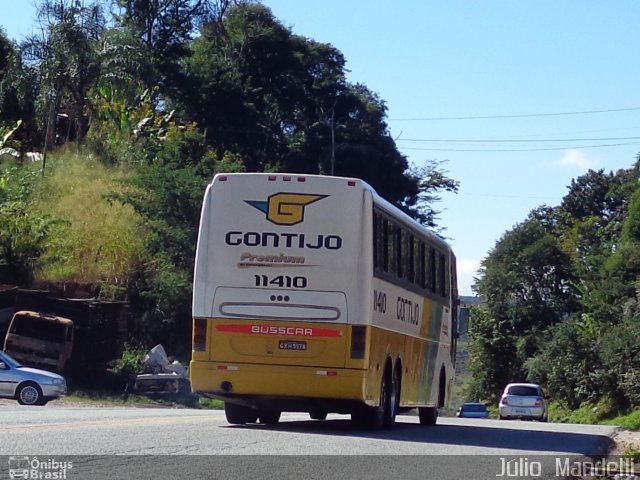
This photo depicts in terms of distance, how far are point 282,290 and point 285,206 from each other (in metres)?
1.21

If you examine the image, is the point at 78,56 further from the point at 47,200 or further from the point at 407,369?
the point at 407,369

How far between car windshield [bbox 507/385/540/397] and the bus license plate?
26.8 m

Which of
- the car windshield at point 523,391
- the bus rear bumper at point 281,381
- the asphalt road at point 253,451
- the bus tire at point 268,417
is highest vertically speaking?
the car windshield at point 523,391

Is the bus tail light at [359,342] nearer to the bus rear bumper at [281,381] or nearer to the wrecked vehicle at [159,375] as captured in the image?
the bus rear bumper at [281,381]

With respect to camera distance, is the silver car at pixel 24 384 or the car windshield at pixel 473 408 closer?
the silver car at pixel 24 384

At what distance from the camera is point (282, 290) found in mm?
15773

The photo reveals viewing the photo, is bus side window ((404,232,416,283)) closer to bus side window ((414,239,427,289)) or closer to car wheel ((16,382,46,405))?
bus side window ((414,239,427,289))

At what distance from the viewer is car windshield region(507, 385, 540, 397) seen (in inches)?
1617

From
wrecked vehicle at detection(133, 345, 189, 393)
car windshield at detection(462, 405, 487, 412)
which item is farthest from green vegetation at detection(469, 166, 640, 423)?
wrecked vehicle at detection(133, 345, 189, 393)

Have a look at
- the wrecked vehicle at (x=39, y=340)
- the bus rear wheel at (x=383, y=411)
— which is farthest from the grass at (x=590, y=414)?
the bus rear wheel at (x=383, y=411)

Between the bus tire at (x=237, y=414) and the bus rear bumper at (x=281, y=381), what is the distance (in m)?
1.46

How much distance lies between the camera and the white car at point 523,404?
40.4 metres

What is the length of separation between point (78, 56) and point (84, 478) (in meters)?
34.9

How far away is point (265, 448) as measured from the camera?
12.5m
